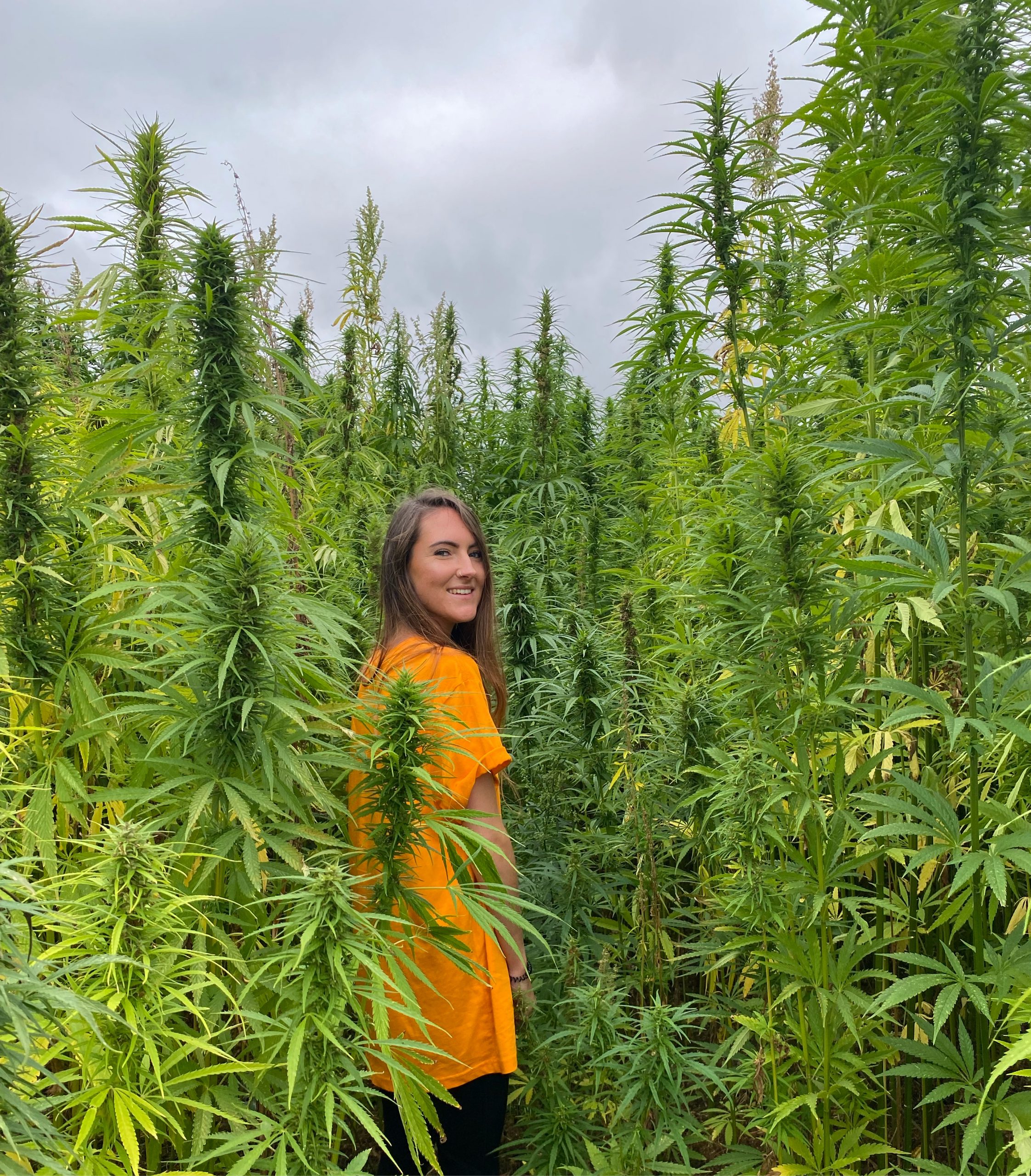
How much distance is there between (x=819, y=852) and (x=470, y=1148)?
1220 millimetres

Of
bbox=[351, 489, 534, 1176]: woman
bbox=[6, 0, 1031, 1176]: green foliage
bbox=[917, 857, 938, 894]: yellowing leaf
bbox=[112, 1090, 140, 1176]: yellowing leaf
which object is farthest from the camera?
bbox=[917, 857, 938, 894]: yellowing leaf

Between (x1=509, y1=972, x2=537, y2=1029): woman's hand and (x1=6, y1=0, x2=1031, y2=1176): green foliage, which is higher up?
(x1=6, y1=0, x2=1031, y2=1176): green foliage

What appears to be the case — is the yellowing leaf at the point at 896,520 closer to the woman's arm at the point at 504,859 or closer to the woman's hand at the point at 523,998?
the woman's arm at the point at 504,859

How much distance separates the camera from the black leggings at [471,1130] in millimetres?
2096

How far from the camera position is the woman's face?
2400 millimetres

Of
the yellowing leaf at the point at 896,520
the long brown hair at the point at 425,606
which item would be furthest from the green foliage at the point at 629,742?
the long brown hair at the point at 425,606

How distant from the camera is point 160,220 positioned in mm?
1847

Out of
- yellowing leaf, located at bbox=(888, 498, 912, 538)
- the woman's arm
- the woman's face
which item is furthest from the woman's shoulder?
yellowing leaf, located at bbox=(888, 498, 912, 538)

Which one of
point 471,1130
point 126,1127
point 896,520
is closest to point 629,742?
point 896,520

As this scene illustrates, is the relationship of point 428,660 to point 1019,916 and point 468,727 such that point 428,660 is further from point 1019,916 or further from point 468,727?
point 1019,916

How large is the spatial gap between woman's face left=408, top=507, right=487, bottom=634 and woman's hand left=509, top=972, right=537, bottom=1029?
102cm

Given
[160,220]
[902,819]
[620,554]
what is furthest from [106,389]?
[620,554]

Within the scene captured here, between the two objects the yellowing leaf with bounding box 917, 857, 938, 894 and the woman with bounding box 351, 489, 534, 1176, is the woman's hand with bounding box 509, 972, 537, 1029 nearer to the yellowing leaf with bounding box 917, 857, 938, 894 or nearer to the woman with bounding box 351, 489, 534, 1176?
the woman with bounding box 351, 489, 534, 1176

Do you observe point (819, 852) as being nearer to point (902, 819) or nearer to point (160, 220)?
point (902, 819)
